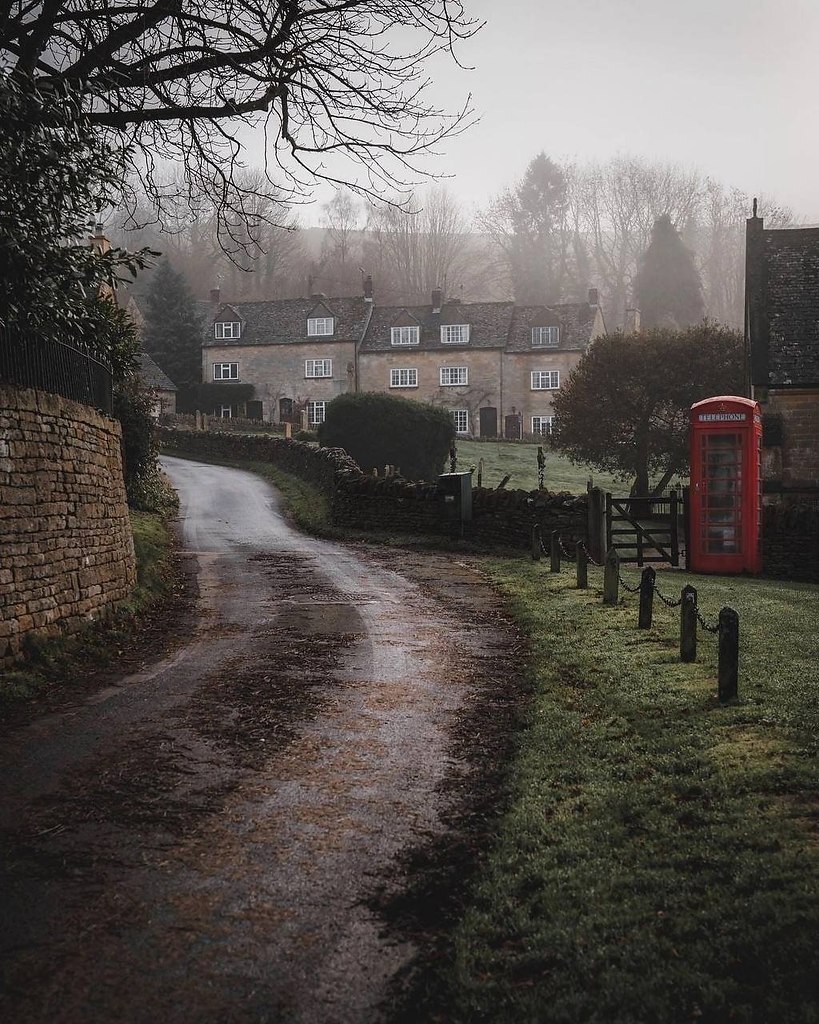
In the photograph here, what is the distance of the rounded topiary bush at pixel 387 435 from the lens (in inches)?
1422

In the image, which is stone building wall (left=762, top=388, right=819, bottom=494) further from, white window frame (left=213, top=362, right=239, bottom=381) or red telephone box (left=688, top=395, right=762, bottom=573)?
white window frame (left=213, top=362, right=239, bottom=381)

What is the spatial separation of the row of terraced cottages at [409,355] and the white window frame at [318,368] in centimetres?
7

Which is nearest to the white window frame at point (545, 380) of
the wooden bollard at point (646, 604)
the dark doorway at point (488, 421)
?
the dark doorway at point (488, 421)

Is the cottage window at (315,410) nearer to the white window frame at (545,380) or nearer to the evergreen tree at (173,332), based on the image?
the evergreen tree at (173,332)

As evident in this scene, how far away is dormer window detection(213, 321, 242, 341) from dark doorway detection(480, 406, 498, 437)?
18.8m

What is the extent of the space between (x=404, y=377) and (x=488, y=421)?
6620 millimetres

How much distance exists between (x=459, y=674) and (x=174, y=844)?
4.73 metres

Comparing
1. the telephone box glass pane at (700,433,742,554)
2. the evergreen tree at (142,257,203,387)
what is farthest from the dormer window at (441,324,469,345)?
the telephone box glass pane at (700,433,742,554)

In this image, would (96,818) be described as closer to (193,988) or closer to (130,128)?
(193,988)

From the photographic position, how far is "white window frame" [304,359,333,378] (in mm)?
62469

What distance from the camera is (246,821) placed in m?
5.55

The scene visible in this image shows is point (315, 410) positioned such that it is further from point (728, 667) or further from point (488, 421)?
point (728, 667)

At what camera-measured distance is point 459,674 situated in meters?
9.51

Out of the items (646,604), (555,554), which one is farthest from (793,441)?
(646,604)
